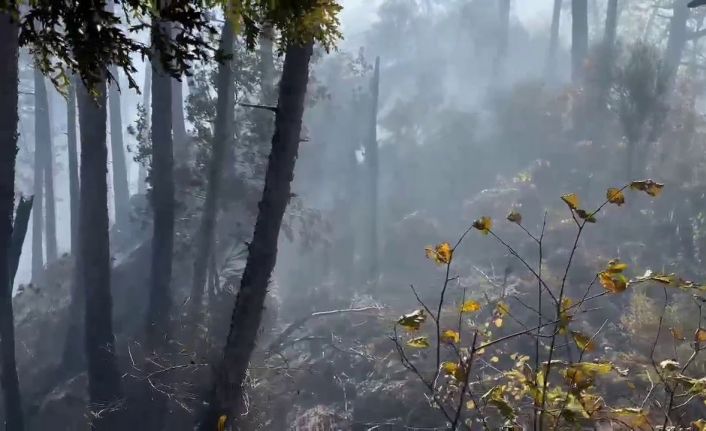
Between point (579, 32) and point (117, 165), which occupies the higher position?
point (579, 32)

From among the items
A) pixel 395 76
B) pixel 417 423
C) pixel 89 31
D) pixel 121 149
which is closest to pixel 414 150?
pixel 395 76

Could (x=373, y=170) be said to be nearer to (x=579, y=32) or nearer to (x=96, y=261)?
(x=579, y=32)

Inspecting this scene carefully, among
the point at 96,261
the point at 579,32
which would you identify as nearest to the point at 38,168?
the point at 96,261

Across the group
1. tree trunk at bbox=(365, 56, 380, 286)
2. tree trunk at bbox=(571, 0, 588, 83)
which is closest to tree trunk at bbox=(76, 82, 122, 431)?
tree trunk at bbox=(365, 56, 380, 286)

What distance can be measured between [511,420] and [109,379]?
35.1 feet

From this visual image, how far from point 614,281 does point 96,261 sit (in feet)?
37.0

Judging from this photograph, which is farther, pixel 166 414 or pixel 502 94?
pixel 502 94

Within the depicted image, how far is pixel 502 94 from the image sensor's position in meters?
35.7

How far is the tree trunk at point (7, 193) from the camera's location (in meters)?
8.39

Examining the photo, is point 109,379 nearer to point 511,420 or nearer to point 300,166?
point 511,420

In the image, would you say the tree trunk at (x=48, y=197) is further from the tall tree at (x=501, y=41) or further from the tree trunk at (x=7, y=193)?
the tall tree at (x=501, y=41)

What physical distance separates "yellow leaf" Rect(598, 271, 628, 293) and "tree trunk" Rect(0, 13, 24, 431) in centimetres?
716

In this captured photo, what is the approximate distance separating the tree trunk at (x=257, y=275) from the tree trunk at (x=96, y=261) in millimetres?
5383

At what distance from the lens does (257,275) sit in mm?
7367
